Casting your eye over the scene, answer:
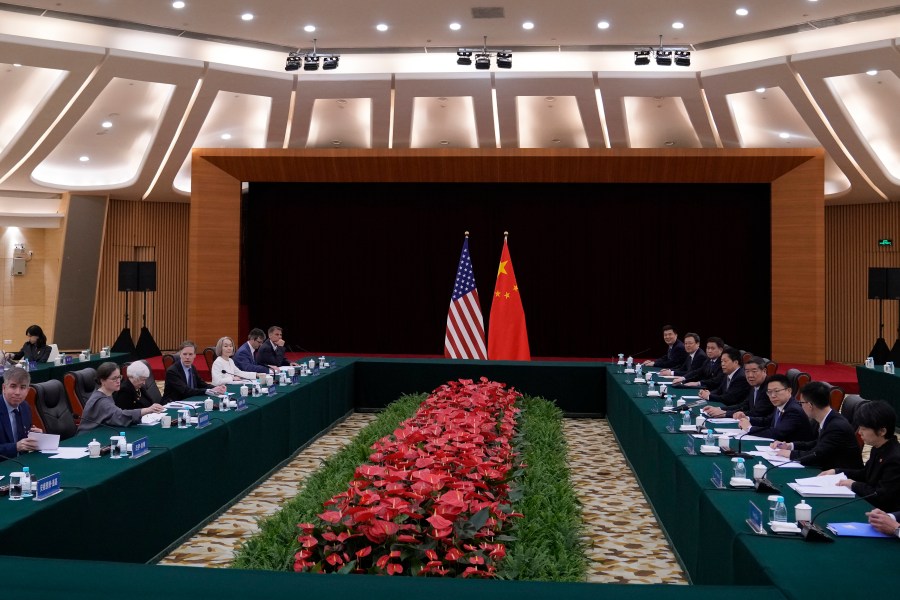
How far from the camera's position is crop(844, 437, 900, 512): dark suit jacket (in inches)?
148

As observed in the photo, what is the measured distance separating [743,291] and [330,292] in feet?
26.0

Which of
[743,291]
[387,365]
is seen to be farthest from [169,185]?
[743,291]

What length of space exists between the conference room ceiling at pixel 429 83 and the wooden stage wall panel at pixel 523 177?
332 mm

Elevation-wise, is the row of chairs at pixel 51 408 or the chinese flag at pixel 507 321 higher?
the chinese flag at pixel 507 321

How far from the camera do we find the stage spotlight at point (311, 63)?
12.0 meters

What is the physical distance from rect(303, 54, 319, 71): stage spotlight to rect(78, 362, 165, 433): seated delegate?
739 cm

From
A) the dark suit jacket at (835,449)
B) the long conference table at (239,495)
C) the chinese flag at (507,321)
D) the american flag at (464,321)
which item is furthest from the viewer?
the chinese flag at (507,321)

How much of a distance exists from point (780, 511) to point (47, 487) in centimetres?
307

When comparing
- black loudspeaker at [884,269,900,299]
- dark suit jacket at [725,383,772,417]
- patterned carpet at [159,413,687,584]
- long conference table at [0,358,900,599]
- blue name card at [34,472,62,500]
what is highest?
black loudspeaker at [884,269,900,299]

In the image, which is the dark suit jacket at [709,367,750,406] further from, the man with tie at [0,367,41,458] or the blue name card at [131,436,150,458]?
the man with tie at [0,367,41,458]

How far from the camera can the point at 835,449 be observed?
4.60 meters

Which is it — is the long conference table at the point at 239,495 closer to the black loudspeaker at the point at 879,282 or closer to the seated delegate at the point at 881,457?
the seated delegate at the point at 881,457

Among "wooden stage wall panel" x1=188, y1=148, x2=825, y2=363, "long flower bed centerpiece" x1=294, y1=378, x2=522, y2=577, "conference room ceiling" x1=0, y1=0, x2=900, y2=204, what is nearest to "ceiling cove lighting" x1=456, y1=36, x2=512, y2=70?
"conference room ceiling" x1=0, y1=0, x2=900, y2=204

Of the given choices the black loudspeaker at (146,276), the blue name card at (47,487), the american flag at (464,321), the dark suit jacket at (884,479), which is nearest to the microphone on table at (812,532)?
the dark suit jacket at (884,479)
